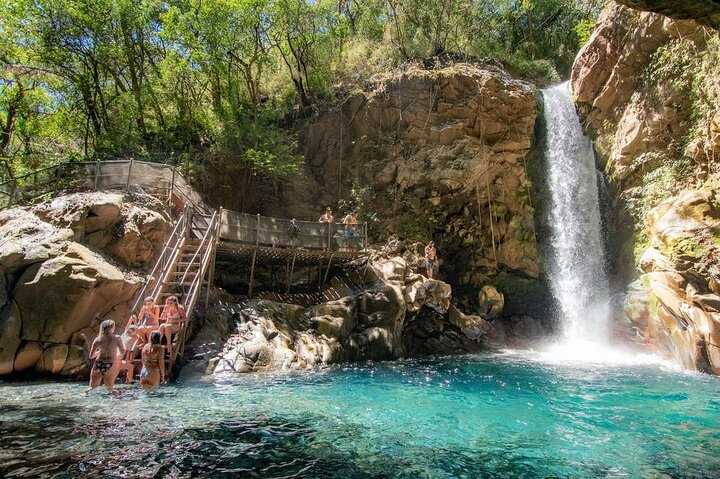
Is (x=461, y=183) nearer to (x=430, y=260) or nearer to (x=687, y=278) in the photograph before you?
(x=430, y=260)

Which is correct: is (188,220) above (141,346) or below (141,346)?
above

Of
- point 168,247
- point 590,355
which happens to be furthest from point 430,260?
point 168,247

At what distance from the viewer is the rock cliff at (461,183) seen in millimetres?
20594

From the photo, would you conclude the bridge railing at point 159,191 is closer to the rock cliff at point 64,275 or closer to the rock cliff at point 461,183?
the rock cliff at point 64,275

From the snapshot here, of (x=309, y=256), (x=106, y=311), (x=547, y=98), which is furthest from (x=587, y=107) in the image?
(x=106, y=311)

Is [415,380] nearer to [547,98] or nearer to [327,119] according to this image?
[327,119]

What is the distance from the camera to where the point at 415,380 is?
11.2 m

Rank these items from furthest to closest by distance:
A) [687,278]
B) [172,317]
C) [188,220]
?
→ [188,220]
[687,278]
[172,317]

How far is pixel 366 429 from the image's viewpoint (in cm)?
690

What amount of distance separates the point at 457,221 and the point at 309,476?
56.5 feet

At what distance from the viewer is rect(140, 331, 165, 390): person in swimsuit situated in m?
9.23

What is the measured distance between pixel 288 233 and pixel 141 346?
254 inches

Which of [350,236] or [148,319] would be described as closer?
[148,319]

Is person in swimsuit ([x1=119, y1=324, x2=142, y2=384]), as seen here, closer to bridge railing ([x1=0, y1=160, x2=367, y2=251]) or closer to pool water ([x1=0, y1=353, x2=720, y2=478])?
pool water ([x1=0, y1=353, x2=720, y2=478])
